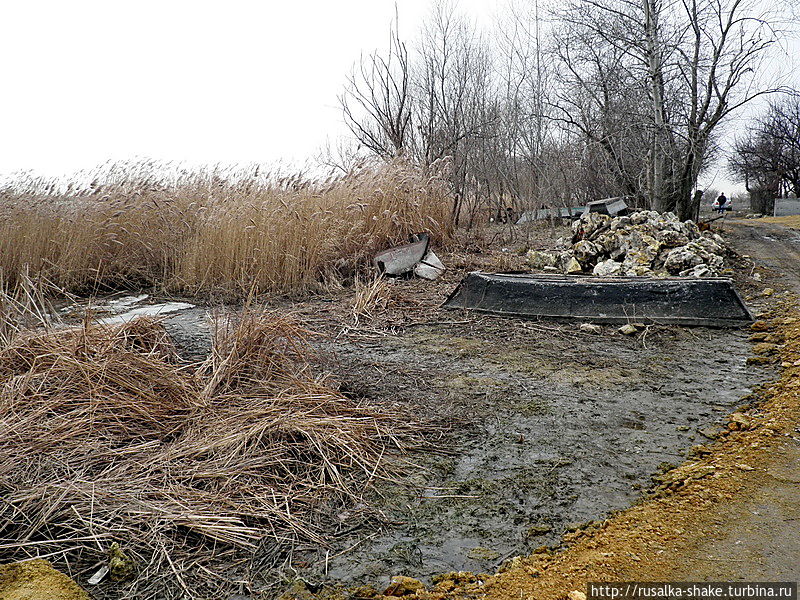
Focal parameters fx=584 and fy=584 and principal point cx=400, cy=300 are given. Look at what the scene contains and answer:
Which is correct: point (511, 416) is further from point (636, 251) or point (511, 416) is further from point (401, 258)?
point (636, 251)

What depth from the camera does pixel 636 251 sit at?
746 cm

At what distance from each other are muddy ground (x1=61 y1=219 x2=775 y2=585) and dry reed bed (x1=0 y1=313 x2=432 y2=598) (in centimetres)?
22

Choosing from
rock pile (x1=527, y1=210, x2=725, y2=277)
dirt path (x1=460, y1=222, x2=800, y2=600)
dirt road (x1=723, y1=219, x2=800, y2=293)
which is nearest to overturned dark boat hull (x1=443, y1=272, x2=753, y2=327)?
rock pile (x1=527, y1=210, x2=725, y2=277)

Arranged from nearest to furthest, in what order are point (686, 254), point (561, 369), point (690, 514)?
1. point (690, 514)
2. point (561, 369)
3. point (686, 254)

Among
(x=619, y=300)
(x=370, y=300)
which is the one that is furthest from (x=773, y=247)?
(x=370, y=300)

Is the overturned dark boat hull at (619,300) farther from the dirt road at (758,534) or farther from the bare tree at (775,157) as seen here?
the bare tree at (775,157)

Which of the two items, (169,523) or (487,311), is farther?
(487,311)

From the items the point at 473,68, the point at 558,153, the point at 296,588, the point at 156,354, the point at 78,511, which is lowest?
the point at 296,588

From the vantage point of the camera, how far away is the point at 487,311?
18.0ft

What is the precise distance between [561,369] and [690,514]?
1896mm

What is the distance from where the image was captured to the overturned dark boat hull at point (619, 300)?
489 centimetres

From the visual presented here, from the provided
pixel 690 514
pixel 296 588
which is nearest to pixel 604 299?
pixel 690 514

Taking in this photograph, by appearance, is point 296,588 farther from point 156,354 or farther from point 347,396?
point 156,354

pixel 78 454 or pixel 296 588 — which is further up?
pixel 78 454
